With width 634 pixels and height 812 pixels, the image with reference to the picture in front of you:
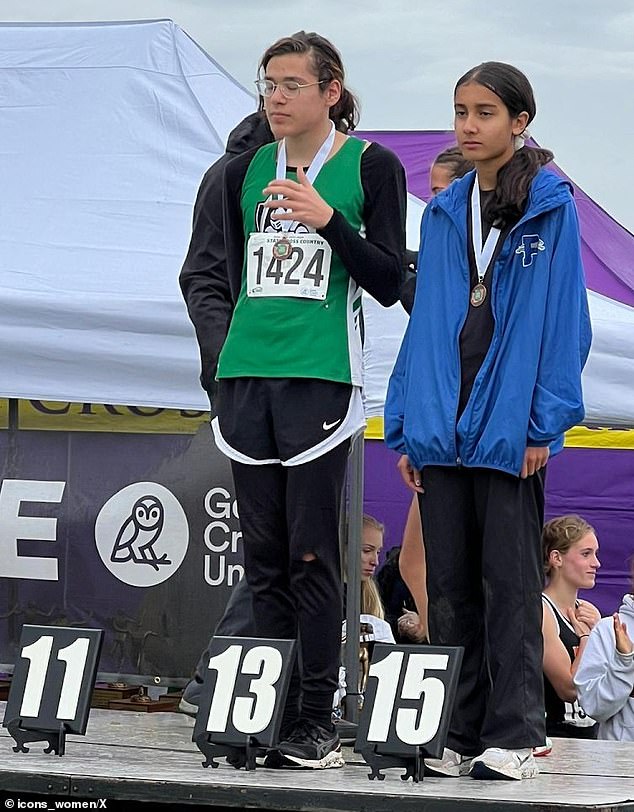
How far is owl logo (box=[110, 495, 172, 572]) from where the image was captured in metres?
5.32

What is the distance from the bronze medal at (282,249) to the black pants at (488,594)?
602 mm

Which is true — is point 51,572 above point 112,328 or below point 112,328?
below

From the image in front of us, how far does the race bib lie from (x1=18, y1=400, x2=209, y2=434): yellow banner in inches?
76.8

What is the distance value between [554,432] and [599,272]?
4936mm

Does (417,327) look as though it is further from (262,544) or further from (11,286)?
(11,286)

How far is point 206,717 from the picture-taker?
3.45 m

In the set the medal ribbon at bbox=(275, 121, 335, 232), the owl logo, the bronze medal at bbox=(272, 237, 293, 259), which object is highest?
the medal ribbon at bbox=(275, 121, 335, 232)

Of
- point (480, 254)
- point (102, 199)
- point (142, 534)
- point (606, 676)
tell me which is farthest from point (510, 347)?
point (102, 199)

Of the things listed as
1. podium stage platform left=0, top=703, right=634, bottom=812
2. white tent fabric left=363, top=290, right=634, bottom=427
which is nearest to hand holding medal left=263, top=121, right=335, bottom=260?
podium stage platform left=0, top=703, right=634, bottom=812

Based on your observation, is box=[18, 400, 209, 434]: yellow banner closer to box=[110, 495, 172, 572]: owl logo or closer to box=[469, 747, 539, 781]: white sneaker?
box=[110, 495, 172, 572]: owl logo

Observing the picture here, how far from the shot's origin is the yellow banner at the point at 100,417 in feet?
18.0

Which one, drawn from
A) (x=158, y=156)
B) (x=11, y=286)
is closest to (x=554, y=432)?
(x=11, y=286)

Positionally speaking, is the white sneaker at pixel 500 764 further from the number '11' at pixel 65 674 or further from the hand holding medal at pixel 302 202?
the hand holding medal at pixel 302 202

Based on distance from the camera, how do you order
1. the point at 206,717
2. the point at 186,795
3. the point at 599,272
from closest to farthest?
the point at 186,795 < the point at 206,717 < the point at 599,272
